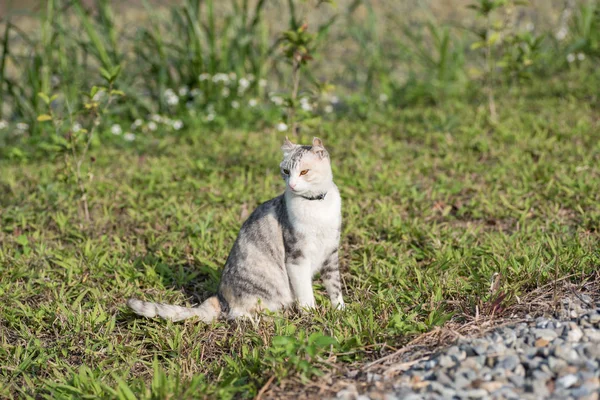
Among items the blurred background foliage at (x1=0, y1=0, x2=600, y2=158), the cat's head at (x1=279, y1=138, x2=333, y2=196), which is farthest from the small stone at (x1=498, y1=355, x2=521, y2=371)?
the blurred background foliage at (x1=0, y1=0, x2=600, y2=158)

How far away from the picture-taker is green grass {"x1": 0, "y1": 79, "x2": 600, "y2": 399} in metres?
2.88

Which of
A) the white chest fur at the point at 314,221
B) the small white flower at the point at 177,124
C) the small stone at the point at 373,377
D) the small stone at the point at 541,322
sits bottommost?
the small stone at the point at 373,377

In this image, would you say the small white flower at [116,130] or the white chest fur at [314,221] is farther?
the small white flower at [116,130]

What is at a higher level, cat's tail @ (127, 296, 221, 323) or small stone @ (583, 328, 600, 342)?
small stone @ (583, 328, 600, 342)

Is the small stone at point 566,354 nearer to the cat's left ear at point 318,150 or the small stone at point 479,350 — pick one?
the small stone at point 479,350

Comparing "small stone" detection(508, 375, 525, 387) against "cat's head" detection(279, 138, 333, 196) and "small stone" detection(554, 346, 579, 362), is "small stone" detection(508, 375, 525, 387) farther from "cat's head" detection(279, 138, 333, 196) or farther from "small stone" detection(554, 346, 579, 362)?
"cat's head" detection(279, 138, 333, 196)

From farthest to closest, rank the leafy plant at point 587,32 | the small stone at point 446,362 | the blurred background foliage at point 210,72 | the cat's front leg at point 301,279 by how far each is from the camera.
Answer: the leafy plant at point 587,32 → the blurred background foliage at point 210,72 → the cat's front leg at point 301,279 → the small stone at point 446,362

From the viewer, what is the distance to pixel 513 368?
7.56 ft

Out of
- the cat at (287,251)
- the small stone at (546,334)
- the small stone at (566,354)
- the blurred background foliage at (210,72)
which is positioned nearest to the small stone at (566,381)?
the small stone at (566,354)

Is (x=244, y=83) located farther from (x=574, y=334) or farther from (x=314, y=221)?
(x=574, y=334)

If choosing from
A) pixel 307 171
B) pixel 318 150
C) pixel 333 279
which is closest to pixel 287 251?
pixel 333 279

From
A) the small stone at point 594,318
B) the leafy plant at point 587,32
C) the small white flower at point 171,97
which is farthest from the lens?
the leafy plant at point 587,32

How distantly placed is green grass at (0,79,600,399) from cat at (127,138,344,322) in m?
0.11

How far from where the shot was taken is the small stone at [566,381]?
217 centimetres
